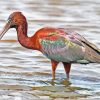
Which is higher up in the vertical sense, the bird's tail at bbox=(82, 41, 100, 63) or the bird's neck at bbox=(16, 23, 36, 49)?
the bird's neck at bbox=(16, 23, 36, 49)

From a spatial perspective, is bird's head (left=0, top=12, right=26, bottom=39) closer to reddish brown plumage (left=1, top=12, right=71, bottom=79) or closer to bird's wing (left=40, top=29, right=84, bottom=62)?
reddish brown plumage (left=1, top=12, right=71, bottom=79)

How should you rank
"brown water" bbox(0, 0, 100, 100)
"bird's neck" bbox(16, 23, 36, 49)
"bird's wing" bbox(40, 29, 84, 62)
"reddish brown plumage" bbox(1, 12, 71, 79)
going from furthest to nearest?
"bird's neck" bbox(16, 23, 36, 49)
"reddish brown plumage" bbox(1, 12, 71, 79)
"bird's wing" bbox(40, 29, 84, 62)
"brown water" bbox(0, 0, 100, 100)

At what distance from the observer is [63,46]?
1187 cm

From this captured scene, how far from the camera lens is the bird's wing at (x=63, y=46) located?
11695 mm

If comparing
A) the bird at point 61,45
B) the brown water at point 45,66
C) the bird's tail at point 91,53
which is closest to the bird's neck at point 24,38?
the bird at point 61,45

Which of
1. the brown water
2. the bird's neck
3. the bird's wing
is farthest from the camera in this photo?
the bird's neck

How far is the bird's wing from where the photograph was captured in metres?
11.7

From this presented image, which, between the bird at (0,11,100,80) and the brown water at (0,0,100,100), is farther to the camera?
the bird at (0,11,100,80)

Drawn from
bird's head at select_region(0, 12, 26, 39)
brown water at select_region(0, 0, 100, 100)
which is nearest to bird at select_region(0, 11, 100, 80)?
bird's head at select_region(0, 12, 26, 39)

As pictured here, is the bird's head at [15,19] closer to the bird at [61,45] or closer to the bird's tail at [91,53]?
the bird at [61,45]

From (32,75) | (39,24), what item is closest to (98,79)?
(32,75)

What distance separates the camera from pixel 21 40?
1218 cm

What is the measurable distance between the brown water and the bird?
44cm

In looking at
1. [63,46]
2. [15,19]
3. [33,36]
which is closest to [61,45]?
[63,46]
